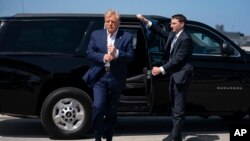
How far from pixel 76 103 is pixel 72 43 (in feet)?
2.78

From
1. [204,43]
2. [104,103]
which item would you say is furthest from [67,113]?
[204,43]

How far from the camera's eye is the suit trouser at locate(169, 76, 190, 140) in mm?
6277

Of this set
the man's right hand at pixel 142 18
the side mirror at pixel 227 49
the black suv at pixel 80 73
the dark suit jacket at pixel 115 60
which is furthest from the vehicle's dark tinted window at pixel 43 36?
the side mirror at pixel 227 49

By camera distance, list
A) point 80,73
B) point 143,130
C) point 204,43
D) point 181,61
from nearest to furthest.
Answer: point 181,61, point 80,73, point 204,43, point 143,130

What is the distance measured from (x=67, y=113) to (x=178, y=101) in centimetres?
158

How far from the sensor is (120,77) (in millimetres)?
5797

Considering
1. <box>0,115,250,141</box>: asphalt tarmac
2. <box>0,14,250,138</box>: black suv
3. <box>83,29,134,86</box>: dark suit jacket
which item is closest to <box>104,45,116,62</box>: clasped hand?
<box>83,29,134,86</box>: dark suit jacket

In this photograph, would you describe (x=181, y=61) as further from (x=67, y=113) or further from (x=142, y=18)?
(x=67, y=113)

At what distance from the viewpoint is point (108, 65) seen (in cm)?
573

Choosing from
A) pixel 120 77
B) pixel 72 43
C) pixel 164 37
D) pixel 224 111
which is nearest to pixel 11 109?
pixel 72 43

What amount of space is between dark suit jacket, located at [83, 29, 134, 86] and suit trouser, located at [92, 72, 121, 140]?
76mm

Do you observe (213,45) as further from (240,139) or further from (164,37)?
(240,139)

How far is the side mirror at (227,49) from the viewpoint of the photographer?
712 cm

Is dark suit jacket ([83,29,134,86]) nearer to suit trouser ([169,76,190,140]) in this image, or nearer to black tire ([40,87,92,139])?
suit trouser ([169,76,190,140])
